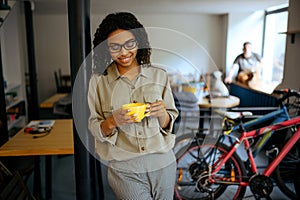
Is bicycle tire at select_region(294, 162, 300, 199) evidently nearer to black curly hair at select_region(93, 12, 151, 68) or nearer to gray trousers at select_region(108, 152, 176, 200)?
gray trousers at select_region(108, 152, 176, 200)

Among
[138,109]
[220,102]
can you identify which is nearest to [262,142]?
[220,102]

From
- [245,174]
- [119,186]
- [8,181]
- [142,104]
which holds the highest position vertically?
[142,104]

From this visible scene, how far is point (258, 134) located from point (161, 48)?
1092 millimetres

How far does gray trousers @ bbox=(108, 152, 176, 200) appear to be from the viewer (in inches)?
39.2

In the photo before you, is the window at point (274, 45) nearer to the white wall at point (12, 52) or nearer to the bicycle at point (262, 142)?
the bicycle at point (262, 142)

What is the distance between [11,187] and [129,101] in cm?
80

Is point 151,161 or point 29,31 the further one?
point 29,31

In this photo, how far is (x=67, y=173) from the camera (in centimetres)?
249

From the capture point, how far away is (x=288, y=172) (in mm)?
2020

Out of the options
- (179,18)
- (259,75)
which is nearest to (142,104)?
(259,75)

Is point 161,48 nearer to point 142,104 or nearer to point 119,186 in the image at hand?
point 142,104

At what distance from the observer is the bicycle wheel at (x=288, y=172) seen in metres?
1.98

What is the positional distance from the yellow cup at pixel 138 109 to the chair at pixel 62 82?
12.8ft

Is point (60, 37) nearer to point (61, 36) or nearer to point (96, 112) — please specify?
point (61, 36)
